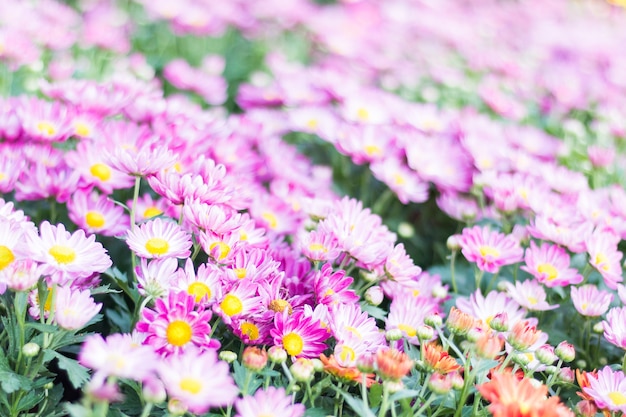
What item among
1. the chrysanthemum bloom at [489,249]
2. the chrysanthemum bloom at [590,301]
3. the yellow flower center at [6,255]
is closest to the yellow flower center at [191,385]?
the yellow flower center at [6,255]

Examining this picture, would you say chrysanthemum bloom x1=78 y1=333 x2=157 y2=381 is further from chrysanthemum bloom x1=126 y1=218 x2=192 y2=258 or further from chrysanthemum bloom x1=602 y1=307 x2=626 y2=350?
chrysanthemum bloom x1=602 y1=307 x2=626 y2=350

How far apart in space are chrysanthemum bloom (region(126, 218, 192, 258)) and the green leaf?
0.26 m

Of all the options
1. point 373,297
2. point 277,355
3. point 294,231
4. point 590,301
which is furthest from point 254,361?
point 590,301

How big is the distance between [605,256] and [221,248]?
107 centimetres

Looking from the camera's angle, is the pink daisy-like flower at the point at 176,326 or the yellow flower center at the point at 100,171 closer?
the pink daisy-like flower at the point at 176,326

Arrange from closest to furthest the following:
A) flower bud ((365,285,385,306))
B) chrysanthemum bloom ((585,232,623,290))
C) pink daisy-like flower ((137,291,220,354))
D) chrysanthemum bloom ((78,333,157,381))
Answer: chrysanthemum bloom ((78,333,157,381)) → pink daisy-like flower ((137,291,220,354)) → flower bud ((365,285,385,306)) → chrysanthemum bloom ((585,232,623,290))

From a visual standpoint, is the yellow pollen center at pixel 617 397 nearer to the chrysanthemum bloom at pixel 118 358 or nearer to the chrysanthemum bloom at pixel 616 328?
the chrysanthemum bloom at pixel 616 328

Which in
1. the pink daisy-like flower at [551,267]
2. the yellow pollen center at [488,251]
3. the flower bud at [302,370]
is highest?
the flower bud at [302,370]

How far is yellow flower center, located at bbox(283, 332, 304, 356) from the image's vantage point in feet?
4.82

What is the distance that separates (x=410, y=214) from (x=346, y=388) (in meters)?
1.34

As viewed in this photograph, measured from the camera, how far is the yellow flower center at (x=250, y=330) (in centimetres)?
151

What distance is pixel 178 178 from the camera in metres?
1.66

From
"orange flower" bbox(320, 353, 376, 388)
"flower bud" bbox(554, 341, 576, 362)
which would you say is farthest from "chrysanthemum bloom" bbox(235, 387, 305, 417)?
"flower bud" bbox(554, 341, 576, 362)

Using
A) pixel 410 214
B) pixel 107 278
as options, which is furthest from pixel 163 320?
pixel 410 214
